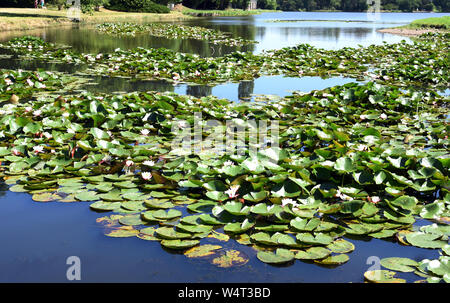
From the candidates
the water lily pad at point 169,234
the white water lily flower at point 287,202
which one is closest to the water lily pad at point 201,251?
the water lily pad at point 169,234

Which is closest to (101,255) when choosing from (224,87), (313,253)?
(313,253)

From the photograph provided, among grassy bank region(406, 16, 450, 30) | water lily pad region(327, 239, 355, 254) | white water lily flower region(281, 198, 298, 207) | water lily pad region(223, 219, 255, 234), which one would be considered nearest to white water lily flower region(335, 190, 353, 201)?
white water lily flower region(281, 198, 298, 207)

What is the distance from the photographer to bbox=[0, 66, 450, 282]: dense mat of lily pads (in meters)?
2.79

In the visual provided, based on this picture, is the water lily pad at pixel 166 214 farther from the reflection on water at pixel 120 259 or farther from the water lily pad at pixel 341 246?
the water lily pad at pixel 341 246

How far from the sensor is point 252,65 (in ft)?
35.9

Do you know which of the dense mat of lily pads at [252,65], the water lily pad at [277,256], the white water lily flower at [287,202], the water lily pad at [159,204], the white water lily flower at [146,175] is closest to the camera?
the water lily pad at [277,256]

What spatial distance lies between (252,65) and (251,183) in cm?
808

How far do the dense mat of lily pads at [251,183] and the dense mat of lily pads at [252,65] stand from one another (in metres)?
4.13

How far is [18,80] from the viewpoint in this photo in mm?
7387

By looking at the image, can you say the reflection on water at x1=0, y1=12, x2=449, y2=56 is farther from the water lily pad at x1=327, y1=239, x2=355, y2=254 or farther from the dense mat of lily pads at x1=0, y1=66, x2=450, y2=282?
the water lily pad at x1=327, y1=239, x2=355, y2=254

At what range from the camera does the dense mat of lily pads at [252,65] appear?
9.06 m

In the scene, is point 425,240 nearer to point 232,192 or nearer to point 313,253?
point 313,253
